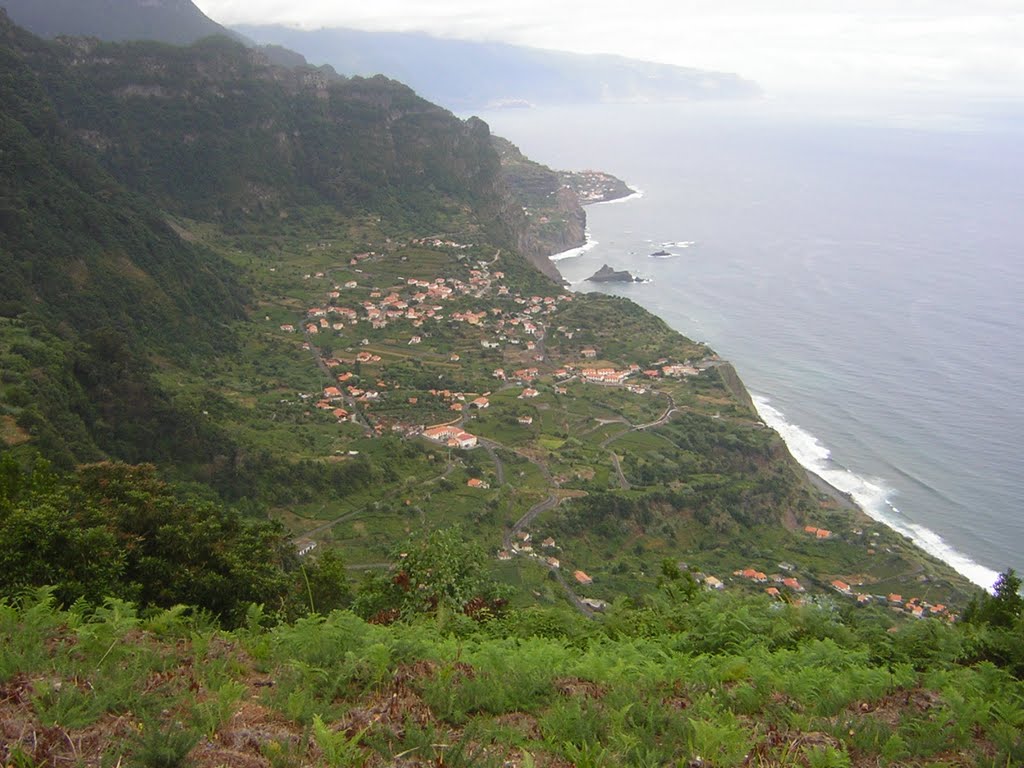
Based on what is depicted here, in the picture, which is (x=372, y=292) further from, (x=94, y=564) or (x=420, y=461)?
(x=94, y=564)

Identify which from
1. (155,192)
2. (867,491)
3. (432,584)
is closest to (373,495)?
(432,584)

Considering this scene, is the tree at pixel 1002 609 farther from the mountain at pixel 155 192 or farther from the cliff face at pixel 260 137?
the cliff face at pixel 260 137

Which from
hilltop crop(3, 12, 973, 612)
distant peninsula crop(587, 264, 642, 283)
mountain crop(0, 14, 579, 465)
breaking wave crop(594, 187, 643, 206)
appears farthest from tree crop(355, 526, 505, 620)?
breaking wave crop(594, 187, 643, 206)

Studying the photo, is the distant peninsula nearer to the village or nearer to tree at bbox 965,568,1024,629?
the village

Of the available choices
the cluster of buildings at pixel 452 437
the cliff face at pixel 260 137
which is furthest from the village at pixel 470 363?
the cliff face at pixel 260 137

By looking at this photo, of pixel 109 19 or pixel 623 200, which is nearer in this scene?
pixel 109 19

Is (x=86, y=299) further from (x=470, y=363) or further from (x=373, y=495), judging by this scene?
(x=470, y=363)
